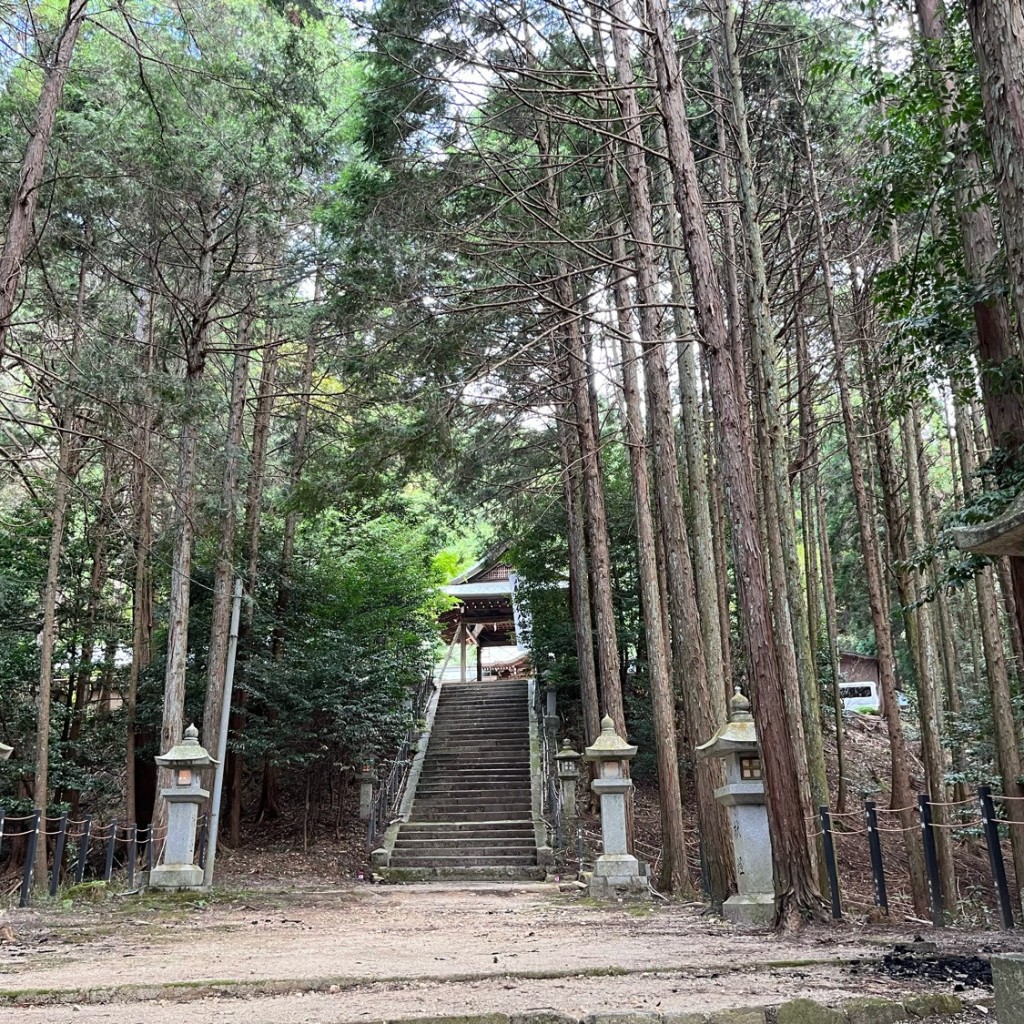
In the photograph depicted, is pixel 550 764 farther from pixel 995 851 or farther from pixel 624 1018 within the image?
pixel 624 1018

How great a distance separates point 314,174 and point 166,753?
29.4 ft

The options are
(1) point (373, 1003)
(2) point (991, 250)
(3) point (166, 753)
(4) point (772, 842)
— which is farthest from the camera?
(3) point (166, 753)

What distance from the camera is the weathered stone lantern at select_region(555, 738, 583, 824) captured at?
15255 mm

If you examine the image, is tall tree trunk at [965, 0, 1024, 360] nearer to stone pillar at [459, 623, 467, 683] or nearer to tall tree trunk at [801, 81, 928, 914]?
tall tree trunk at [801, 81, 928, 914]

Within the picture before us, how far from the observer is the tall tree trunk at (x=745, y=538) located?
6.31 metres

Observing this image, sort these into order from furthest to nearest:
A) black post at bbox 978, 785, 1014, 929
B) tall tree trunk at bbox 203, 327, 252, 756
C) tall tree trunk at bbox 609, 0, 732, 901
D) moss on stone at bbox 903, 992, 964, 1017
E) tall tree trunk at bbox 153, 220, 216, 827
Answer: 1. tall tree trunk at bbox 203, 327, 252, 756
2. tall tree trunk at bbox 153, 220, 216, 827
3. tall tree trunk at bbox 609, 0, 732, 901
4. black post at bbox 978, 785, 1014, 929
5. moss on stone at bbox 903, 992, 964, 1017

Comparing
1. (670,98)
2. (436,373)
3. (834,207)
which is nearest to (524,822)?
(436,373)

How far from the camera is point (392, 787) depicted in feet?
57.1

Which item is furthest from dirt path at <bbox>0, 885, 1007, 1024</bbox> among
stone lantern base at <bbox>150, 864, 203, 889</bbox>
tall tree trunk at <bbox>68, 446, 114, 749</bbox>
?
tall tree trunk at <bbox>68, 446, 114, 749</bbox>

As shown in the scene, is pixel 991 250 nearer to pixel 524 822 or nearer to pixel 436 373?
pixel 436 373

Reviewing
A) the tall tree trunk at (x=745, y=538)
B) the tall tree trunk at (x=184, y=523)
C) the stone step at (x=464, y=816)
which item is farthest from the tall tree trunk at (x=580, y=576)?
the tall tree trunk at (x=745, y=538)

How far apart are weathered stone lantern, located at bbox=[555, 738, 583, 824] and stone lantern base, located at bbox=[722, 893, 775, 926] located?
781 centimetres

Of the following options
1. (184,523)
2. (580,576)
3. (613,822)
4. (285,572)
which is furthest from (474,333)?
(285,572)

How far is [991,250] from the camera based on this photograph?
7.29 m
